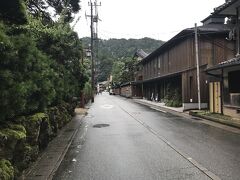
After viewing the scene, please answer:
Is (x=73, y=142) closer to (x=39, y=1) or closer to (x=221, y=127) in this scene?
(x=221, y=127)

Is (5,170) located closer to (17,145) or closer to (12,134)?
(12,134)

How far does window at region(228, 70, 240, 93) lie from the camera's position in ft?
63.8

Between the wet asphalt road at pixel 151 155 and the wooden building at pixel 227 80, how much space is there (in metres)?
5.19

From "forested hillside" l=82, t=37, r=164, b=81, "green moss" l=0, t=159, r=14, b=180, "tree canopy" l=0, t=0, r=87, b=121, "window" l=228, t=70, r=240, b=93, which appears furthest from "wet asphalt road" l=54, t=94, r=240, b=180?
"forested hillside" l=82, t=37, r=164, b=81

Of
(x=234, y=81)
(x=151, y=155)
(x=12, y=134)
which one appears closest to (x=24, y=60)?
(x=12, y=134)

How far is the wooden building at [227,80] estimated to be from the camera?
63.4 feet

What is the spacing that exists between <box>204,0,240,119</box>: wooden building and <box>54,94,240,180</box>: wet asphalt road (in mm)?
5192

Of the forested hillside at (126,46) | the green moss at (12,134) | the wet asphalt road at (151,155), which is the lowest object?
the wet asphalt road at (151,155)

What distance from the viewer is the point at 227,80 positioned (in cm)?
2061

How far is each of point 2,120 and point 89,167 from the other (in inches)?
93.5

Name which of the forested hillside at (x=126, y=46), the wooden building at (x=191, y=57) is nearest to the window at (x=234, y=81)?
the wooden building at (x=191, y=57)

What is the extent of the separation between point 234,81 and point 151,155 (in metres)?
12.0

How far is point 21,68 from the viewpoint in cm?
803

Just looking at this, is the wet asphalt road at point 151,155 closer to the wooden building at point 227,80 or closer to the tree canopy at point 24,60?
the tree canopy at point 24,60
